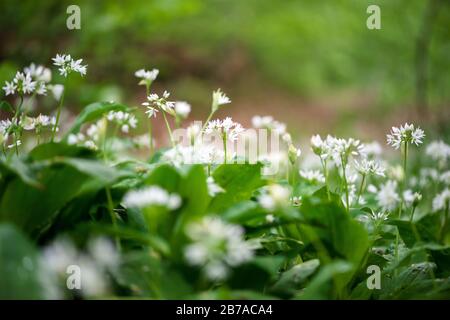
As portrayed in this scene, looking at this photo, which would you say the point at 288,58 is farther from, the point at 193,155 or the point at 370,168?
the point at 193,155

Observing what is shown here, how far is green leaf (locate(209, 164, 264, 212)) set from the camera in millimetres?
1161

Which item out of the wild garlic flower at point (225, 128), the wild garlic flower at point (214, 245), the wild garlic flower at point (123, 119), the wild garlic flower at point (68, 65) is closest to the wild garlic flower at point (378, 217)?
the wild garlic flower at point (225, 128)

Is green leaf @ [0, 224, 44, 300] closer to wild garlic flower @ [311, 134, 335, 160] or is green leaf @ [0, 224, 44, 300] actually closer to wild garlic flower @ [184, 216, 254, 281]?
wild garlic flower @ [184, 216, 254, 281]

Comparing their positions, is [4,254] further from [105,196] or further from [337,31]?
[337,31]

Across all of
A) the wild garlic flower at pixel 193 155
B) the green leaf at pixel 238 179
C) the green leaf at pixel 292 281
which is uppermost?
the wild garlic flower at pixel 193 155

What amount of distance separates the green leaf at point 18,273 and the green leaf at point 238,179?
1.69 ft

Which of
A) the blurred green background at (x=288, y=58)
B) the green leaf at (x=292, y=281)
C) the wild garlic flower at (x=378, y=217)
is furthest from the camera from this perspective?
the blurred green background at (x=288, y=58)

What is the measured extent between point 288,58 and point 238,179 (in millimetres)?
6187

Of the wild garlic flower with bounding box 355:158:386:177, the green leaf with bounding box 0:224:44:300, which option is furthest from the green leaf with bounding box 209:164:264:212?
the green leaf with bounding box 0:224:44:300

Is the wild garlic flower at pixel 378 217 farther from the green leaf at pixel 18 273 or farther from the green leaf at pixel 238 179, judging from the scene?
the green leaf at pixel 18 273

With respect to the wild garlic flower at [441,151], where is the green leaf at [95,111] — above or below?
above

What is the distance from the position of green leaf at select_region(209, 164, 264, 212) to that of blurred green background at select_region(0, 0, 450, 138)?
10.5 ft

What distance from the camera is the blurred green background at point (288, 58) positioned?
4.70 m

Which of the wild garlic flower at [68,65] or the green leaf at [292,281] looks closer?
the green leaf at [292,281]
